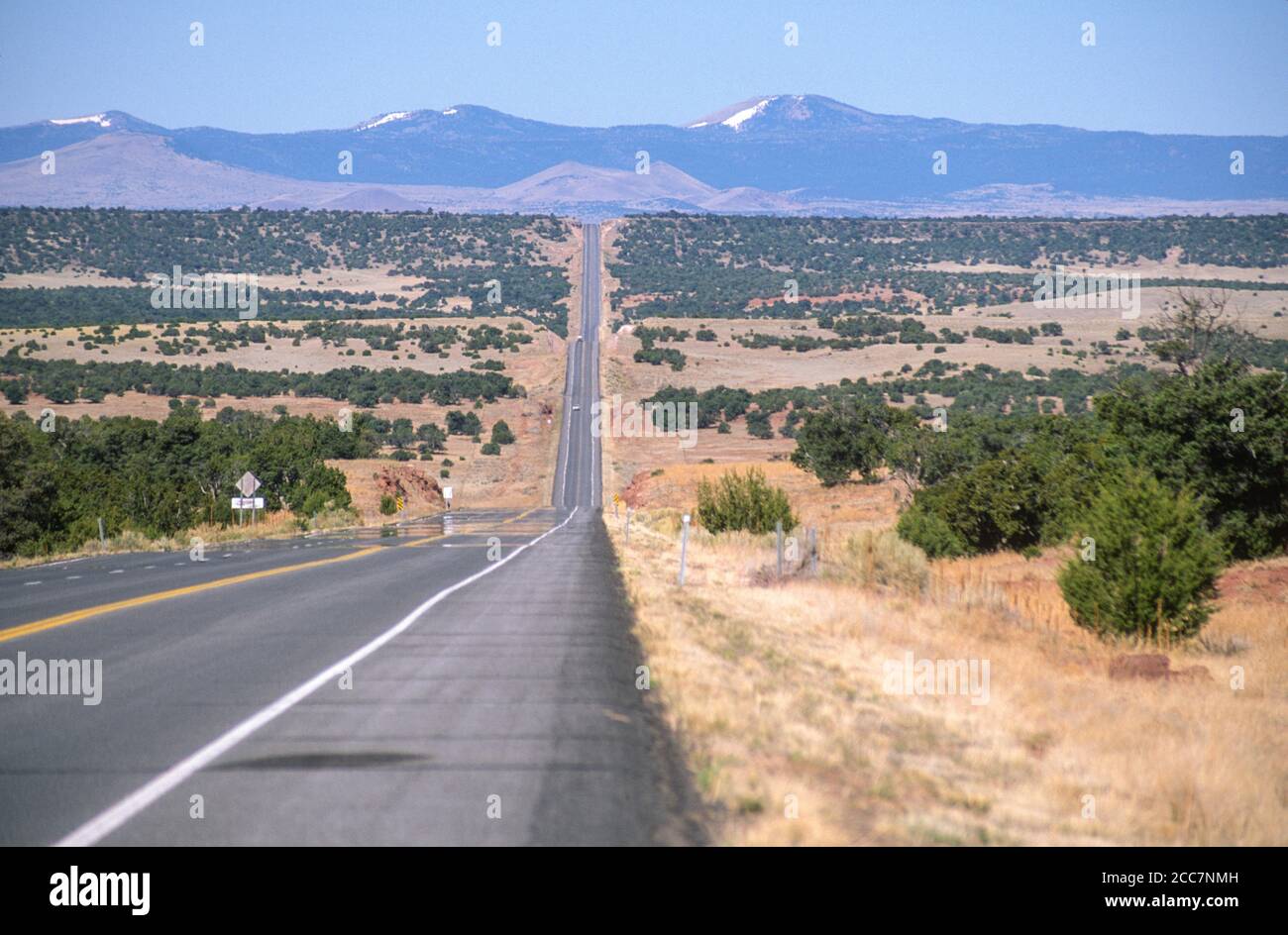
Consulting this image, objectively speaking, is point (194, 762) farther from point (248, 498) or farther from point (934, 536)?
point (248, 498)

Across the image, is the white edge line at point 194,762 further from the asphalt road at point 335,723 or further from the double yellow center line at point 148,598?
the double yellow center line at point 148,598

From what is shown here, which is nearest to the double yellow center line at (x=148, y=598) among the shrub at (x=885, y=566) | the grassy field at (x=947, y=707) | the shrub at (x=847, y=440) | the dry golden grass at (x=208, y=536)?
the grassy field at (x=947, y=707)

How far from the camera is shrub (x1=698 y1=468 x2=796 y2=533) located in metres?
36.9

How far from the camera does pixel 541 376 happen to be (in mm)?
111562

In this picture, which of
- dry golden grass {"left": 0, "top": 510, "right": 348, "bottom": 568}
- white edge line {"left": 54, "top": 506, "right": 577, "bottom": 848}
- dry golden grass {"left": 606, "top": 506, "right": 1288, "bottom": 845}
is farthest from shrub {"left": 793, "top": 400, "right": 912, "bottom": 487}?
white edge line {"left": 54, "top": 506, "right": 577, "bottom": 848}

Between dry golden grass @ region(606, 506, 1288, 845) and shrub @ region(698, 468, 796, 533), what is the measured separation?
620 inches

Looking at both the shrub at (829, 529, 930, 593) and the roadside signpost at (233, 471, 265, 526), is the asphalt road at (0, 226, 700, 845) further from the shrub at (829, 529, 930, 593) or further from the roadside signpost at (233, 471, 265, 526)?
the roadside signpost at (233, 471, 265, 526)

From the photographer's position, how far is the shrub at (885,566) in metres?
23.3

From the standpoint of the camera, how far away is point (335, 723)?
8727mm

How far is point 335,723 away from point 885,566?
54.1 ft

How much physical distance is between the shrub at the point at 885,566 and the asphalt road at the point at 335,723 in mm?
7481

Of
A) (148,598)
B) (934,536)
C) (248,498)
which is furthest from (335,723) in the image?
(248,498)
